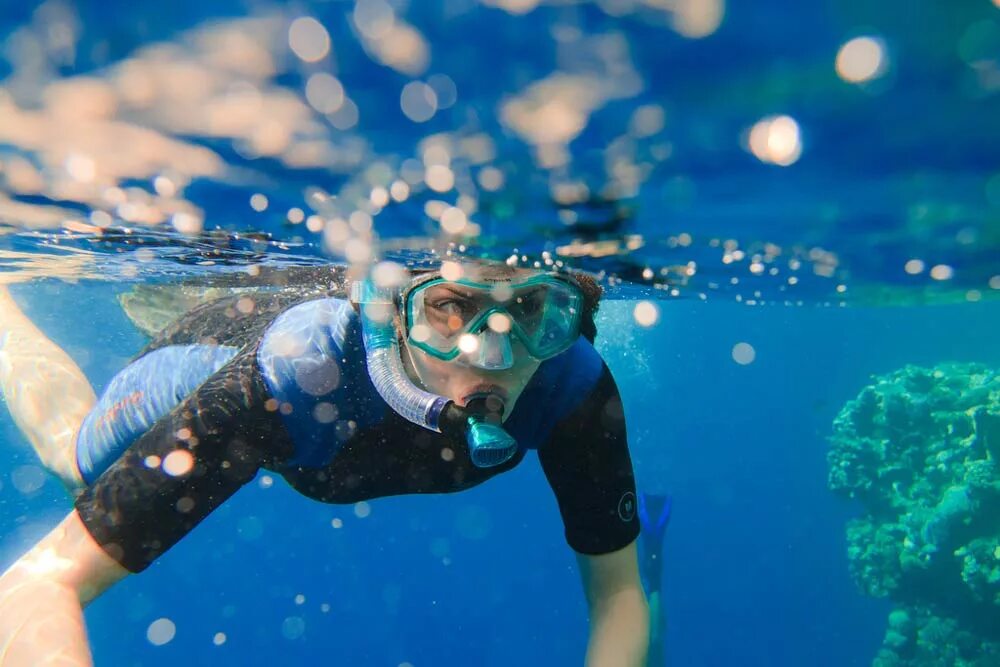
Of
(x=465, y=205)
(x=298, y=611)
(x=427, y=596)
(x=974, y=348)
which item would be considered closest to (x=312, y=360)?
(x=465, y=205)

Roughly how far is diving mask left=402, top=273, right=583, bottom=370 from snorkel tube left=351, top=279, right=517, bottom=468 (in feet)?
0.53

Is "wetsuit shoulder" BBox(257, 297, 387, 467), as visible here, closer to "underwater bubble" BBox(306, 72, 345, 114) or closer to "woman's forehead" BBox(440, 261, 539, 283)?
"woman's forehead" BBox(440, 261, 539, 283)

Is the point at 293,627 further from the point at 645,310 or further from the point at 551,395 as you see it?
the point at 551,395

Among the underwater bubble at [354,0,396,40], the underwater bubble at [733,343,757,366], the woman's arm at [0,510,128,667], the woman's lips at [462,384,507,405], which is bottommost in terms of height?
the woman's arm at [0,510,128,667]

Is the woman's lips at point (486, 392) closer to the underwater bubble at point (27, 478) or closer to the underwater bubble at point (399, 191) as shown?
the underwater bubble at point (399, 191)

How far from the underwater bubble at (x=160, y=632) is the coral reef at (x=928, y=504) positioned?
54247 millimetres

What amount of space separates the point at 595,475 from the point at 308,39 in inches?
121

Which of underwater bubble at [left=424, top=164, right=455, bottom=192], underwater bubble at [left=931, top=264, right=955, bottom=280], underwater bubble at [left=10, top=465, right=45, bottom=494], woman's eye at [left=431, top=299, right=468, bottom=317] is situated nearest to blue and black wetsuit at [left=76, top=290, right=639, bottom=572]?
woman's eye at [left=431, top=299, right=468, bottom=317]

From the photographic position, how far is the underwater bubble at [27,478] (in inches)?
2276

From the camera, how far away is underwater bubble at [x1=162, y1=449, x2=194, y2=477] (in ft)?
9.81

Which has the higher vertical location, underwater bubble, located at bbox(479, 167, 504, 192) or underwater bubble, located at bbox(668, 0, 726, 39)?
underwater bubble, located at bbox(479, 167, 504, 192)

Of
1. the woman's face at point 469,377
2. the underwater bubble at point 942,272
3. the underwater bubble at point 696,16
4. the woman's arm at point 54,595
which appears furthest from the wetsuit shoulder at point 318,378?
the underwater bubble at point 942,272

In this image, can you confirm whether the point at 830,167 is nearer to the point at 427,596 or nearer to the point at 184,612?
the point at 427,596

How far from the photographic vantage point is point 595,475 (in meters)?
3.97
